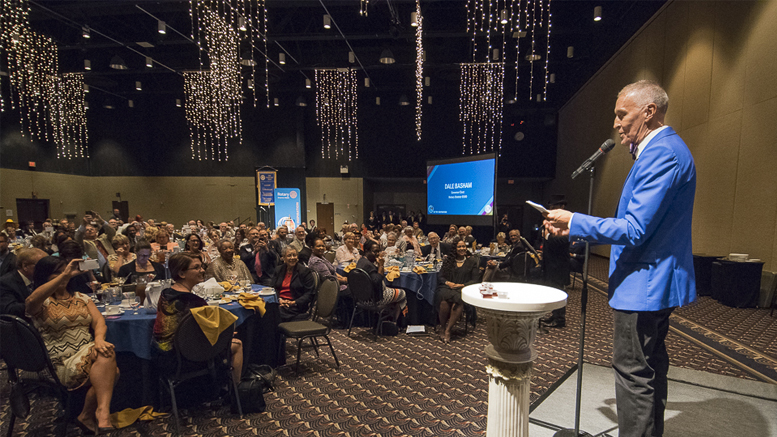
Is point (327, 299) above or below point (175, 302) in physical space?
below

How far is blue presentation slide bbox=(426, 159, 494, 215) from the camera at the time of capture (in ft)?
32.1

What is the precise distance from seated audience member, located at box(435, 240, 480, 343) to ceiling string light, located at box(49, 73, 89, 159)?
43.1ft

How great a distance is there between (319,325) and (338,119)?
526 inches

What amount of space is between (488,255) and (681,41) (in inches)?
242

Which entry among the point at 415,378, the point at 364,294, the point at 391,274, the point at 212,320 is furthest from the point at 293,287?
the point at 415,378

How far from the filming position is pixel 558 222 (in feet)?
5.32

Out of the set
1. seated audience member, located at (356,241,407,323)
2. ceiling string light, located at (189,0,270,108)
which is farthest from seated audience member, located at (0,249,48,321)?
ceiling string light, located at (189,0,270,108)

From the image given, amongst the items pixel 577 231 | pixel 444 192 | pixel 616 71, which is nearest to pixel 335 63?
pixel 444 192

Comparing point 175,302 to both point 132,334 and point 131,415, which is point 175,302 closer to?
point 132,334

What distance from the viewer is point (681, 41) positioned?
25.2ft

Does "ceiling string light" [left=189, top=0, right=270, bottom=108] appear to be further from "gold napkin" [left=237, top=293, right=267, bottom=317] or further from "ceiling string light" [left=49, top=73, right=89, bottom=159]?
"gold napkin" [left=237, top=293, right=267, bottom=317]

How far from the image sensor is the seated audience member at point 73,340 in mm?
2621

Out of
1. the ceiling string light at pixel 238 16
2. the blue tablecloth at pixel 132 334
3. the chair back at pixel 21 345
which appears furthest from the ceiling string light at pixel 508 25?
the chair back at pixel 21 345

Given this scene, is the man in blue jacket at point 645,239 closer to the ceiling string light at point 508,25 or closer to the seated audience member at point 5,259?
the seated audience member at point 5,259
